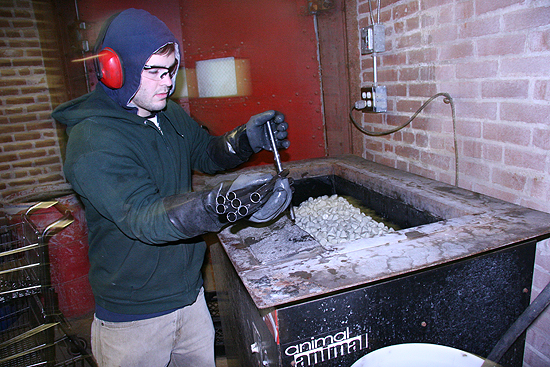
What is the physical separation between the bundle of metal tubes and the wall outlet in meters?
1.43

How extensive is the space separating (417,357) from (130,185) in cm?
105

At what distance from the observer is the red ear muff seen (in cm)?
132

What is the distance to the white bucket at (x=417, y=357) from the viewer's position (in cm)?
113

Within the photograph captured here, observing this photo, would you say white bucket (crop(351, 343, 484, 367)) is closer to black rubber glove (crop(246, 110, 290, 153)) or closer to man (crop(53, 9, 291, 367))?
man (crop(53, 9, 291, 367))

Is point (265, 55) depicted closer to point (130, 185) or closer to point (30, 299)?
point (130, 185)

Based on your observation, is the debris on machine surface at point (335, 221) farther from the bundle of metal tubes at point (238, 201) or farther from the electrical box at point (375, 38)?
the electrical box at point (375, 38)

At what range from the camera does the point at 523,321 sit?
1.27m

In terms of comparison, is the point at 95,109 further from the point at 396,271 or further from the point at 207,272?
the point at 207,272

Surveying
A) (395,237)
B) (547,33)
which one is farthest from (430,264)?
(547,33)

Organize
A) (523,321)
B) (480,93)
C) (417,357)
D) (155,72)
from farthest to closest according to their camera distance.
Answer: (480,93) < (155,72) < (523,321) < (417,357)

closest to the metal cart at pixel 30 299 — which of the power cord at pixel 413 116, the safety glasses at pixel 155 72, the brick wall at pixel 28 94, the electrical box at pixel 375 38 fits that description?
the brick wall at pixel 28 94

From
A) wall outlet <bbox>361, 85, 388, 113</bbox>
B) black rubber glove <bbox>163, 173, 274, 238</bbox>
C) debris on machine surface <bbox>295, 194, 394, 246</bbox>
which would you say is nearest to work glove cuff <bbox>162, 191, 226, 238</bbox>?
black rubber glove <bbox>163, 173, 274, 238</bbox>

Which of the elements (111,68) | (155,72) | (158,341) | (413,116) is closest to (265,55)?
(413,116)

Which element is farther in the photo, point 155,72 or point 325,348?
point 155,72
